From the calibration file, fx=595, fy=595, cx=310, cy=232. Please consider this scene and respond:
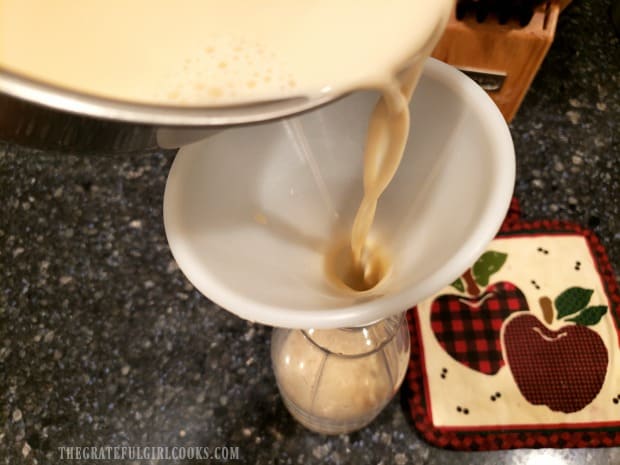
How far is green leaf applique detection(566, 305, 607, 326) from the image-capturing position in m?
0.66

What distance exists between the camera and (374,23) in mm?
383

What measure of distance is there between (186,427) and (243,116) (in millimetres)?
422

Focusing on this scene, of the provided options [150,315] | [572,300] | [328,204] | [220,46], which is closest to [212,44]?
[220,46]

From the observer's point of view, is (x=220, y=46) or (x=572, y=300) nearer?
(x=220, y=46)

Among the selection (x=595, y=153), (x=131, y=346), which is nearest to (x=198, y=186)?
(x=131, y=346)

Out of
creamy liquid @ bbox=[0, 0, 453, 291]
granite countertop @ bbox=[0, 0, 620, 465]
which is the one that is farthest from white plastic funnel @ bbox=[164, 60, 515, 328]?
granite countertop @ bbox=[0, 0, 620, 465]

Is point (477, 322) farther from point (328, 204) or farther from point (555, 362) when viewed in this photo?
point (328, 204)

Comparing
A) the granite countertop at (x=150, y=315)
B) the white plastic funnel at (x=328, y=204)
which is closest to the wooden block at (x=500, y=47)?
the granite countertop at (x=150, y=315)

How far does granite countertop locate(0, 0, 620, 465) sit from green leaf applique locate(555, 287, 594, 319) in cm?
7

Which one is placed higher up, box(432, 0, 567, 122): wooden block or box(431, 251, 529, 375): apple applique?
box(432, 0, 567, 122): wooden block

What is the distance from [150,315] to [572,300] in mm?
482

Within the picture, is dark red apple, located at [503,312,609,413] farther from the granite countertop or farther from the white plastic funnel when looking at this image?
the white plastic funnel

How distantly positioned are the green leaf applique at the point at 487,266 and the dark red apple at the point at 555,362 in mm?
56

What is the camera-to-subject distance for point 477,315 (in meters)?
0.67
